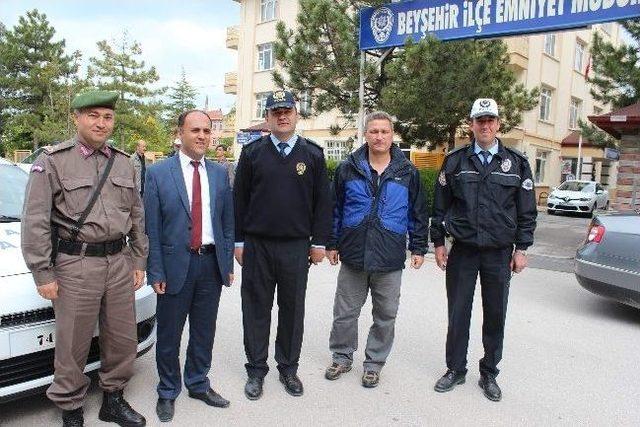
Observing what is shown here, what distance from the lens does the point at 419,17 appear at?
10891mm

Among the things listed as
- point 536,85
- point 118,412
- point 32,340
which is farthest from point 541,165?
point 32,340

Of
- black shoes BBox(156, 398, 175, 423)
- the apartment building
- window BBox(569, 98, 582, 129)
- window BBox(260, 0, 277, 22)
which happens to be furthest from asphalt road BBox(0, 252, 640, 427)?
window BBox(569, 98, 582, 129)

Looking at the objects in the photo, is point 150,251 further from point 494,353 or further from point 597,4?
point 597,4

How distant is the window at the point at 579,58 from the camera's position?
30.2 m

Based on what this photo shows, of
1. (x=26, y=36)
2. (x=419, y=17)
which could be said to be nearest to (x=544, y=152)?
(x=419, y=17)

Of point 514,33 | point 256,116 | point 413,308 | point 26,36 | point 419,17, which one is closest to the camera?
point 413,308

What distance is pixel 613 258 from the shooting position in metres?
5.50

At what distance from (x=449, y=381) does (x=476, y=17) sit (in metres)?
7.95

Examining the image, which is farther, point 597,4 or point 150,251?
point 597,4

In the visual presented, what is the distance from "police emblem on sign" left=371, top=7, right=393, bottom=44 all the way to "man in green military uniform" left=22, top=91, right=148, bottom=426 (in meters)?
9.18

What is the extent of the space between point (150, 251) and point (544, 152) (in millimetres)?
28000

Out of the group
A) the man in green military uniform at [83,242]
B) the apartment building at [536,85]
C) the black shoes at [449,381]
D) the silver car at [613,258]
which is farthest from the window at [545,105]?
the man in green military uniform at [83,242]

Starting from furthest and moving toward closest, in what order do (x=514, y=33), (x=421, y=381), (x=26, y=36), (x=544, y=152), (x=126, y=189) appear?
(x=26, y=36) < (x=544, y=152) < (x=514, y=33) < (x=421, y=381) < (x=126, y=189)

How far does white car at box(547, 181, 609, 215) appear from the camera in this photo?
21234mm
